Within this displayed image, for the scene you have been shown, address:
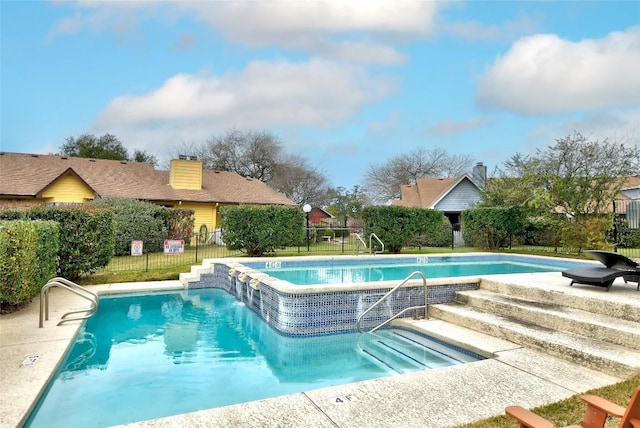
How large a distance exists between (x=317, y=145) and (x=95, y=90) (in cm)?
2973

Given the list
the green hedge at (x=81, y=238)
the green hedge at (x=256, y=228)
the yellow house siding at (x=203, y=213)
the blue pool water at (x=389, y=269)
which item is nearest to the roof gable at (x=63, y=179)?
the yellow house siding at (x=203, y=213)

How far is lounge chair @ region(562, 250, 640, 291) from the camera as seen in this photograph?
739 centimetres

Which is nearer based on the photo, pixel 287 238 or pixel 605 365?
pixel 605 365

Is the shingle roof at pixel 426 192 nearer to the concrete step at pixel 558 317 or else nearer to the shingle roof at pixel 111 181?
the shingle roof at pixel 111 181

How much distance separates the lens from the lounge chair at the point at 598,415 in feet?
7.83

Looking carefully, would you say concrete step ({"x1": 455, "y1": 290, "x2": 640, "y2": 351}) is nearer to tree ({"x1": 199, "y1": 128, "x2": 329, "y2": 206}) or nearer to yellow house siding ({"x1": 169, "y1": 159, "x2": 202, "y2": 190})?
yellow house siding ({"x1": 169, "y1": 159, "x2": 202, "y2": 190})

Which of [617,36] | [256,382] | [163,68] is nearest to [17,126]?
[163,68]

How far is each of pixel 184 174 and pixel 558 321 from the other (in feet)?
76.7

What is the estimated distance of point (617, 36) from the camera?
1537 centimetres

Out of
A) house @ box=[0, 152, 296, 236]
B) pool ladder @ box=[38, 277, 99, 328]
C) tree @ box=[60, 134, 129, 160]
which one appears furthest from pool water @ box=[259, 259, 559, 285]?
tree @ box=[60, 134, 129, 160]

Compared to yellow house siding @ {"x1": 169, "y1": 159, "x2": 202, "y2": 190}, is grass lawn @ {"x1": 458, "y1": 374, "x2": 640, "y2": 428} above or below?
below

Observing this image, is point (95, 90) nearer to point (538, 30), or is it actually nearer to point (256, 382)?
point (256, 382)

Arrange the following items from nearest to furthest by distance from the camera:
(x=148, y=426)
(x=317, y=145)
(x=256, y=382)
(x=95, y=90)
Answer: (x=148, y=426) → (x=256, y=382) → (x=95, y=90) → (x=317, y=145)

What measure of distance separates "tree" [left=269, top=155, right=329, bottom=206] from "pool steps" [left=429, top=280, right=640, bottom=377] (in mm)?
34895
